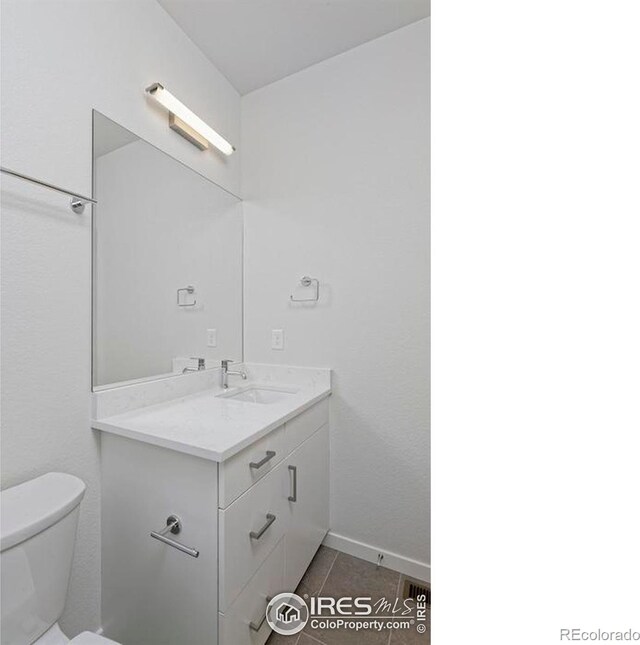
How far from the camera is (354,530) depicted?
154 cm

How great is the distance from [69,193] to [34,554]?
1.03 meters

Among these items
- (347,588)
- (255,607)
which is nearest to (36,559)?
(255,607)

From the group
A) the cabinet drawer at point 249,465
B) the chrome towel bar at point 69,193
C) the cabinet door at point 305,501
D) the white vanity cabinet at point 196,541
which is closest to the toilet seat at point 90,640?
the white vanity cabinet at point 196,541

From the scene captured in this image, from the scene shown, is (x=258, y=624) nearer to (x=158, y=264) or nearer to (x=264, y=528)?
(x=264, y=528)

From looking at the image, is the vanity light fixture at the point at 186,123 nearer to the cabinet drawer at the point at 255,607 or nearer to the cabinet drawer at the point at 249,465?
the cabinet drawer at the point at 249,465

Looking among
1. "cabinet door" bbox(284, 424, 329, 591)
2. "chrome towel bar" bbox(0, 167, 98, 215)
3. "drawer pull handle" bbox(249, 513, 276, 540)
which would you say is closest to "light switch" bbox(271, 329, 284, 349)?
"cabinet door" bbox(284, 424, 329, 591)

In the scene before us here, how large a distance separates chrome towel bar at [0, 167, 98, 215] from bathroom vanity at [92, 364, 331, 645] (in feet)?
2.17

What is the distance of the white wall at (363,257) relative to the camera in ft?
4.69

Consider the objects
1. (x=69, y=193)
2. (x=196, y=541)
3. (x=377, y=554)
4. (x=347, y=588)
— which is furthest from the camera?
(x=377, y=554)

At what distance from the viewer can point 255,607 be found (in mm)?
979

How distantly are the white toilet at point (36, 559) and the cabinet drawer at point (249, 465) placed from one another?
0.40 m

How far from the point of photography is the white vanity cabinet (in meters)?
0.86
